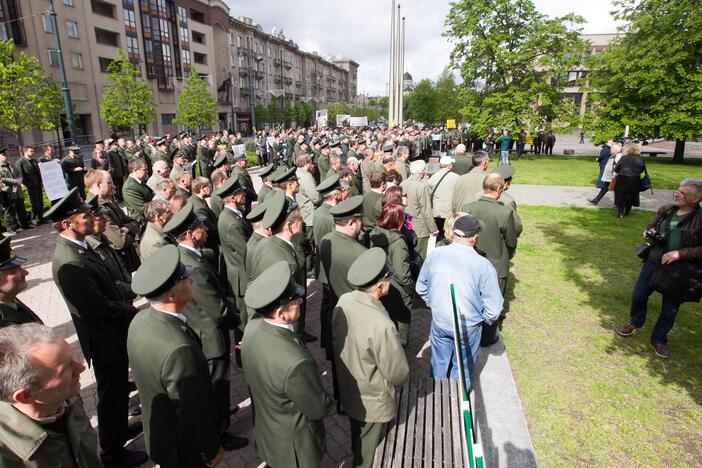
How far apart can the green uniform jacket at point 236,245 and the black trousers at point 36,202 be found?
10122 mm

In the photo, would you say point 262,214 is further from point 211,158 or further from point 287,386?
point 211,158

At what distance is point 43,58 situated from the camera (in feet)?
112

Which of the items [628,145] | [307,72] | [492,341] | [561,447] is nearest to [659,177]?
[628,145]

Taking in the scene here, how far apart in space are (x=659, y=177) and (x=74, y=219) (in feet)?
78.1

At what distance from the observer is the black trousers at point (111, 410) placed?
12.1 feet

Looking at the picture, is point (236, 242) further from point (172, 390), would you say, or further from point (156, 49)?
point (156, 49)

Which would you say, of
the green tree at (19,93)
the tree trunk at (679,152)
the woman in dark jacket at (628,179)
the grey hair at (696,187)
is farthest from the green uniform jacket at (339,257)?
the tree trunk at (679,152)

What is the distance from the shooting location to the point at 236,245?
5.41 meters

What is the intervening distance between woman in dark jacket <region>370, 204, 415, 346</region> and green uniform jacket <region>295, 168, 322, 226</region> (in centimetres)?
342

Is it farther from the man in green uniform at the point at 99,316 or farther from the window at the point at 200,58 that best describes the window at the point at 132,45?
the man in green uniform at the point at 99,316

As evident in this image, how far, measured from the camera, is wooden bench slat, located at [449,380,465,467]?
3.06 metres

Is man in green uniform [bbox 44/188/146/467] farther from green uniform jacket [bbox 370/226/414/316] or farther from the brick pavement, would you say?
green uniform jacket [bbox 370/226/414/316]

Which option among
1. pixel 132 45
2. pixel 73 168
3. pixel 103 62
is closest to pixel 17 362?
pixel 73 168

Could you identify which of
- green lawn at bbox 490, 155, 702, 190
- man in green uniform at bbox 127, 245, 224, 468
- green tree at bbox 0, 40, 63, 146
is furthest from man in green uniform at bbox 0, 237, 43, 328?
green lawn at bbox 490, 155, 702, 190
